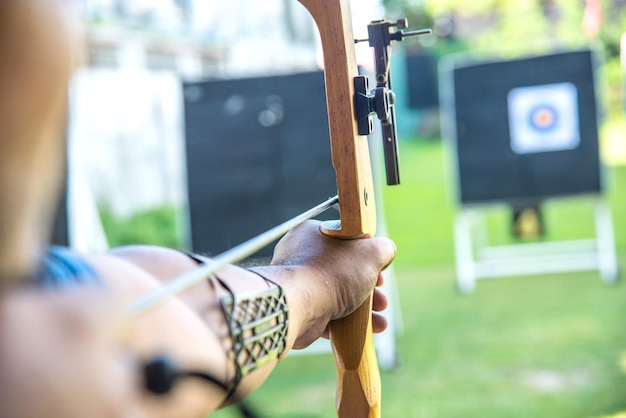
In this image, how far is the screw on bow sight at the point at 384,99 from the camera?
25.5 inches

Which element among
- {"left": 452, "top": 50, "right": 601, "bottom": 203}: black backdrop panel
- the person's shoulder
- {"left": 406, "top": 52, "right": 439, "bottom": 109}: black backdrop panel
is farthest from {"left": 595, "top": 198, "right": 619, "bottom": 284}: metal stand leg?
{"left": 406, "top": 52, "right": 439, "bottom": 109}: black backdrop panel

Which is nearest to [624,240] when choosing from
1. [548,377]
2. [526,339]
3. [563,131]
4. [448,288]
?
[563,131]

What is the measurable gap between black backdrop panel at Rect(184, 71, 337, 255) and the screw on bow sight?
149 centimetres

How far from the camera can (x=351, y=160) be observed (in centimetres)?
64

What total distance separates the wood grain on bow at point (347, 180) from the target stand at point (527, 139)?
112 inches

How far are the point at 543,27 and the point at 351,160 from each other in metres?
10.3

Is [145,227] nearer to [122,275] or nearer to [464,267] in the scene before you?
[464,267]

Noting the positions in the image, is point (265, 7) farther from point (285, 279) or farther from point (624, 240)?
point (624, 240)

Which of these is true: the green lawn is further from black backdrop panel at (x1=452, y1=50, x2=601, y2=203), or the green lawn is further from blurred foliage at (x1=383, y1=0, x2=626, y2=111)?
blurred foliage at (x1=383, y1=0, x2=626, y2=111)

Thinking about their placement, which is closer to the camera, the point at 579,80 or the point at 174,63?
the point at 174,63

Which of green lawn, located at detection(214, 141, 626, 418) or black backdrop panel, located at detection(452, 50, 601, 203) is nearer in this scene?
green lawn, located at detection(214, 141, 626, 418)

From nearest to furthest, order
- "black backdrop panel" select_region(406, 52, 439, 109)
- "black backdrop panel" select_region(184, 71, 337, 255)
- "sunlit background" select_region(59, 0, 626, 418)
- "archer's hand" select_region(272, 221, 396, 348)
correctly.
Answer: "archer's hand" select_region(272, 221, 396, 348), "sunlit background" select_region(59, 0, 626, 418), "black backdrop panel" select_region(184, 71, 337, 255), "black backdrop panel" select_region(406, 52, 439, 109)

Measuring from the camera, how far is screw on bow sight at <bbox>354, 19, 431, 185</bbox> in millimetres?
649

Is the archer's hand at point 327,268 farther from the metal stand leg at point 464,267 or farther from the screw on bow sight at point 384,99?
the metal stand leg at point 464,267
